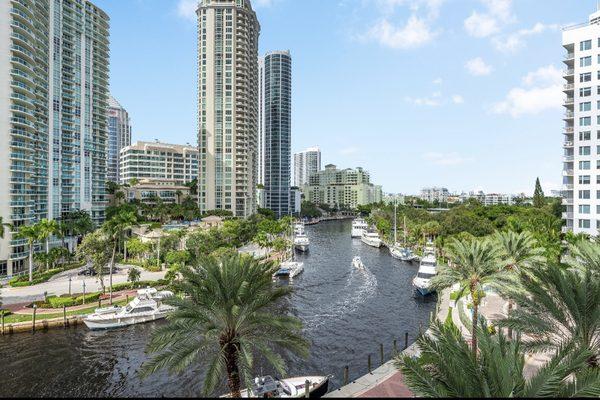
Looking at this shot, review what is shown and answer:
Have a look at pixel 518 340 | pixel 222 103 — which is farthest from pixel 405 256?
pixel 222 103

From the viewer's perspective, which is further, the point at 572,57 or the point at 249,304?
the point at 572,57

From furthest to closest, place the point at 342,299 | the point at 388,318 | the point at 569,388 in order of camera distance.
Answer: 1. the point at 342,299
2. the point at 388,318
3. the point at 569,388

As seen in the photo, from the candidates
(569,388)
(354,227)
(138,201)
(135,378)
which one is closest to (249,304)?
(569,388)

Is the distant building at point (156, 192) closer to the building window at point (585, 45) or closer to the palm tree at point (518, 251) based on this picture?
the palm tree at point (518, 251)

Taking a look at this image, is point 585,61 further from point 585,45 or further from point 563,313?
point 563,313

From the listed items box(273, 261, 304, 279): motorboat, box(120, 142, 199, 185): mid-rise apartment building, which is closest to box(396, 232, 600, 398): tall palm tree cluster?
box(273, 261, 304, 279): motorboat

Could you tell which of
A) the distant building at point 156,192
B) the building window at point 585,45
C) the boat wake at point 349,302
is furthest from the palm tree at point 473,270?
the distant building at point 156,192

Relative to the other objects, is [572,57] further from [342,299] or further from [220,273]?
[220,273]

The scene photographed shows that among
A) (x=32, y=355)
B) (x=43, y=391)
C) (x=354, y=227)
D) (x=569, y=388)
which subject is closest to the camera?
(x=569, y=388)
